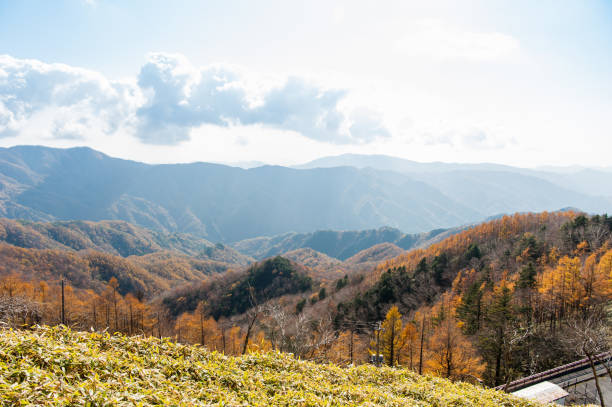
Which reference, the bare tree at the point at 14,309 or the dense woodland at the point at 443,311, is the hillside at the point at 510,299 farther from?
the bare tree at the point at 14,309

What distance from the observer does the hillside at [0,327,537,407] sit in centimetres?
438

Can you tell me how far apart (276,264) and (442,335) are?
134m

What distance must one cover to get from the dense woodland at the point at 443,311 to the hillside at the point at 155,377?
838mm

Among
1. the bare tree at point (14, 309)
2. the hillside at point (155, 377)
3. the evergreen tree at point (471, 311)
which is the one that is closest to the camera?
the hillside at point (155, 377)

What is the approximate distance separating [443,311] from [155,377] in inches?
2631

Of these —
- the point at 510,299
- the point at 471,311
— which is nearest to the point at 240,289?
the point at 471,311

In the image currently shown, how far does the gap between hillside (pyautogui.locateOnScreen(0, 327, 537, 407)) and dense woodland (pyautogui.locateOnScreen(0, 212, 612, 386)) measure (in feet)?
2.75

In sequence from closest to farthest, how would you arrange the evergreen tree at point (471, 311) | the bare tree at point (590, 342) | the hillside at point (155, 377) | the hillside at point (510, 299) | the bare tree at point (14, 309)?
1. the hillside at point (155, 377)
2. the bare tree at point (590, 342)
3. the bare tree at point (14, 309)
4. the hillside at point (510, 299)
5. the evergreen tree at point (471, 311)

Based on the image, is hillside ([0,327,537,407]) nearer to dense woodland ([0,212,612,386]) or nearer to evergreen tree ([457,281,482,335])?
dense woodland ([0,212,612,386])

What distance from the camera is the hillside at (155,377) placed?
4375 mm

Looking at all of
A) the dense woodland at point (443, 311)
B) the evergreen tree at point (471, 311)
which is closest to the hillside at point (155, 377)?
the dense woodland at point (443, 311)

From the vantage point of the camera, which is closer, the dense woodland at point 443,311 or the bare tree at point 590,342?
the bare tree at point 590,342

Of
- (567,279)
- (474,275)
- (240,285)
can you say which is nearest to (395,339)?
(567,279)

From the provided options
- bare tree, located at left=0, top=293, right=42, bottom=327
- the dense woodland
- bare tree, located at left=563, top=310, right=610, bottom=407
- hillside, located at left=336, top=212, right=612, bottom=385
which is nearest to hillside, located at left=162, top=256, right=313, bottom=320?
the dense woodland
